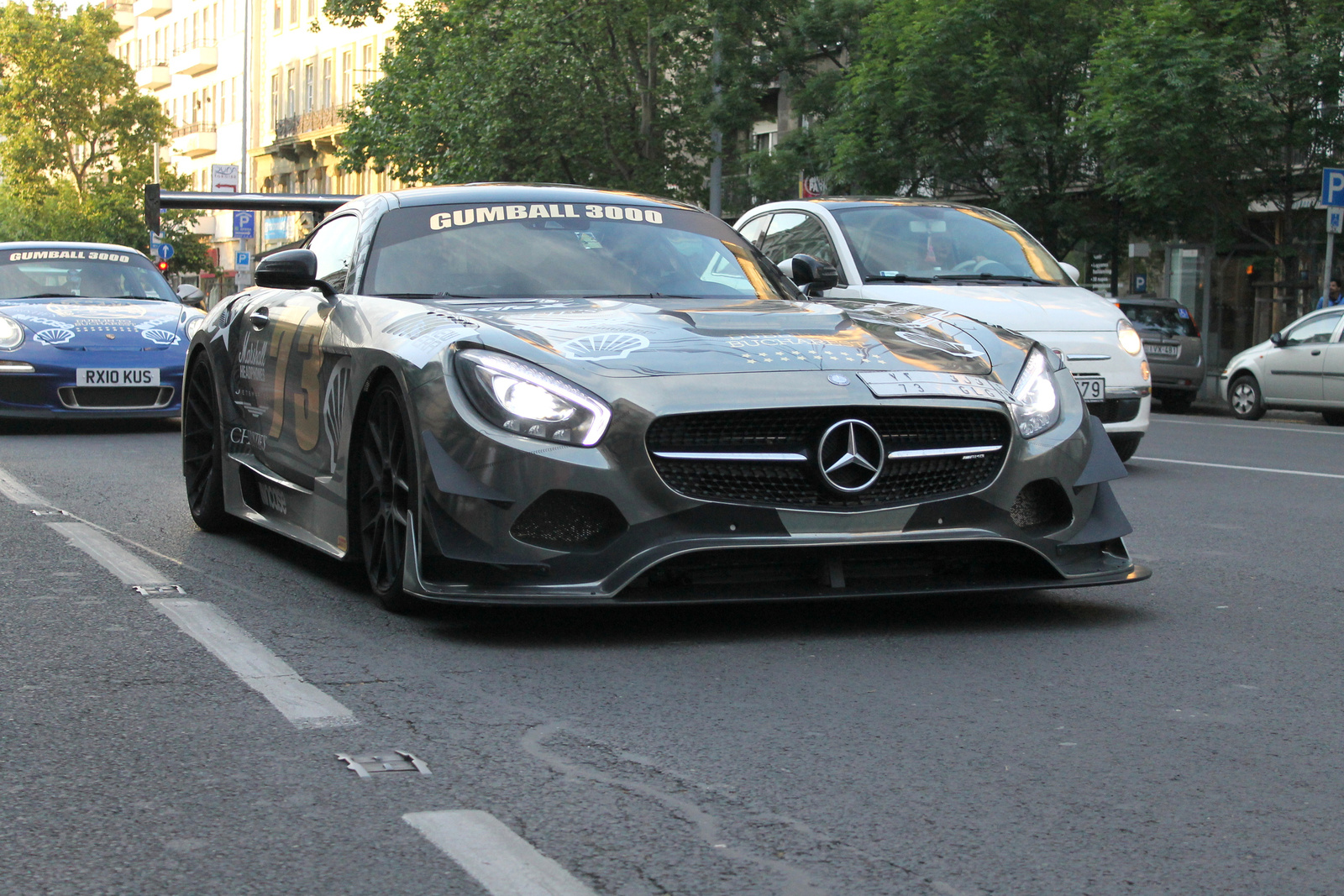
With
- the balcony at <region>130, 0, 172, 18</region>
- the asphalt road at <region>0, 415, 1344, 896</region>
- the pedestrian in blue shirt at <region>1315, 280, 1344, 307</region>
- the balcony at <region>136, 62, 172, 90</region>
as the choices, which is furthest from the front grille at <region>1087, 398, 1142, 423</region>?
the balcony at <region>130, 0, 172, 18</region>

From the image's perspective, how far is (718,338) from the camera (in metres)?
5.57

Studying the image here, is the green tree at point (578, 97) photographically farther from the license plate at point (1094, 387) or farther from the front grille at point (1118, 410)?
the license plate at point (1094, 387)

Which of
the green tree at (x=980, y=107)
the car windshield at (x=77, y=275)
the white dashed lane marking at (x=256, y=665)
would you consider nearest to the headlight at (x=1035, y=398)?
the white dashed lane marking at (x=256, y=665)

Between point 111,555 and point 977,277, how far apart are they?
22.1ft

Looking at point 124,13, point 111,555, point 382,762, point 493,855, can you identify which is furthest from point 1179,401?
point 124,13

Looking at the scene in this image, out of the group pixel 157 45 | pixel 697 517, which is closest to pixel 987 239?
pixel 697 517

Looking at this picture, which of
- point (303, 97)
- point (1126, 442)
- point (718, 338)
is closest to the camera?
point (718, 338)

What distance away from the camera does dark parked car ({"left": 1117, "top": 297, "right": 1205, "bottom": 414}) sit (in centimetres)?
2500

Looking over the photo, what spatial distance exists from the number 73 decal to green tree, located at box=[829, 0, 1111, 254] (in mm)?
22195

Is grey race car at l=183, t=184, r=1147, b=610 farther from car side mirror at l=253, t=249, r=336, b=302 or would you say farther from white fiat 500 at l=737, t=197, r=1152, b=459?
white fiat 500 at l=737, t=197, r=1152, b=459

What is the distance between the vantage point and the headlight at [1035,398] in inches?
220

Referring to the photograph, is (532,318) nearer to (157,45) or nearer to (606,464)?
(606,464)

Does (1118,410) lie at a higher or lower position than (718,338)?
lower

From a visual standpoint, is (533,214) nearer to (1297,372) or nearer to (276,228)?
(1297,372)
